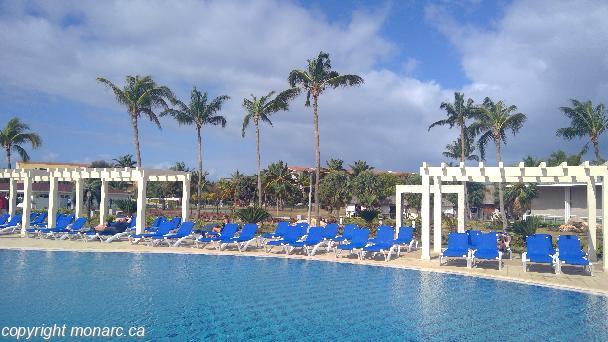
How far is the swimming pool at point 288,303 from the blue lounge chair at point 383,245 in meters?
1.50

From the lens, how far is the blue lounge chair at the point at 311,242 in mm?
14188

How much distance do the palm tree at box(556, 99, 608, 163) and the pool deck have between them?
60.2 ft

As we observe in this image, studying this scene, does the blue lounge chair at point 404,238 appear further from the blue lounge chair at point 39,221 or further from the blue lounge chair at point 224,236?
the blue lounge chair at point 39,221

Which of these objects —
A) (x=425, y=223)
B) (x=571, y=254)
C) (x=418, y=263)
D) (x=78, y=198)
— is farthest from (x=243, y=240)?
(x=78, y=198)

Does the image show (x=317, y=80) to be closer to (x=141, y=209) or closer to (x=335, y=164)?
(x=141, y=209)

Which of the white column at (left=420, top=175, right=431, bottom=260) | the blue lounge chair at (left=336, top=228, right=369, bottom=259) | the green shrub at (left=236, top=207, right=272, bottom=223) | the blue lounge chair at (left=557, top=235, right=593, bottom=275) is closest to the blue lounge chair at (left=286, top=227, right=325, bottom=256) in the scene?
the blue lounge chair at (left=336, top=228, right=369, bottom=259)

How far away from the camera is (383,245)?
13398 millimetres

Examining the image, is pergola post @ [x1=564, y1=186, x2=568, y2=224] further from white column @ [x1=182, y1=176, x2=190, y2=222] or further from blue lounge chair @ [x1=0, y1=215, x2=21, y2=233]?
blue lounge chair @ [x1=0, y1=215, x2=21, y2=233]

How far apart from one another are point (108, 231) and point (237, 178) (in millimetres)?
28357

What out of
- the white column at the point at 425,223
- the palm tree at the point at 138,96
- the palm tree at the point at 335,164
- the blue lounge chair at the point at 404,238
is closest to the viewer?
the white column at the point at 425,223

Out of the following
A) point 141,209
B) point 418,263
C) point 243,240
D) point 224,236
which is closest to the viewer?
point 418,263

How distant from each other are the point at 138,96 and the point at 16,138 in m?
8.85

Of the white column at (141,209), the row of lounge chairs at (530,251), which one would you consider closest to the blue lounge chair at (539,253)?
the row of lounge chairs at (530,251)

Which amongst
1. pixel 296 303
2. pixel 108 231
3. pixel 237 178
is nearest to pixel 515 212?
pixel 237 178
